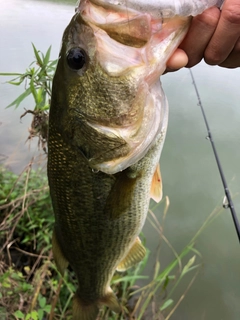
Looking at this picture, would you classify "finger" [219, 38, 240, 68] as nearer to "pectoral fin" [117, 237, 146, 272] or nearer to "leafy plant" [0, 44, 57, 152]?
"pectoral fin" [117, 237, 146, 272]

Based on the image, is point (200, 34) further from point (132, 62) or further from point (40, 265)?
point (40, 265)

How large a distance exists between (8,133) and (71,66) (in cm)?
261

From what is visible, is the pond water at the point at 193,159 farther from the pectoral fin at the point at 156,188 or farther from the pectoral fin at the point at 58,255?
the pectoral fin at the point at 156,188

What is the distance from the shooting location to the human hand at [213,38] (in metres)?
0.81

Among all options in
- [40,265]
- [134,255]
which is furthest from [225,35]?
[40,265]

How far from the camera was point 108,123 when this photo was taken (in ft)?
3.15

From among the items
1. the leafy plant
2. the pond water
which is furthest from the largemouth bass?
the pond water

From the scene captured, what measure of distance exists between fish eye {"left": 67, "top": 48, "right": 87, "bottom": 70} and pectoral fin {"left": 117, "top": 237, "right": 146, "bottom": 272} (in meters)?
0.79

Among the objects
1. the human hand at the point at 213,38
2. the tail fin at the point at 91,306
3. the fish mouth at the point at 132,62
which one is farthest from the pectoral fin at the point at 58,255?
the human hand at the point at 213,38

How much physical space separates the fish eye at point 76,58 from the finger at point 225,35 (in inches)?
12.0

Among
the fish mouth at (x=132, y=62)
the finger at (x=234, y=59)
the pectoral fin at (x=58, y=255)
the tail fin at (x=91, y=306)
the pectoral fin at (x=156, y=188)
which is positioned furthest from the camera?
the tail fin at (x=91, y=306)

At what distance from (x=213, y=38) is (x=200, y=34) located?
0.03m

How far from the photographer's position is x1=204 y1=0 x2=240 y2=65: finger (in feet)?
2.63

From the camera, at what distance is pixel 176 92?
4.02m
